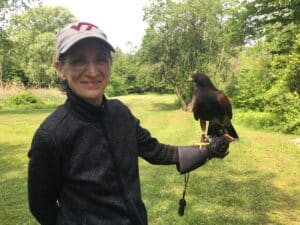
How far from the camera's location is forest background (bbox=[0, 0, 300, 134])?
59.3ft

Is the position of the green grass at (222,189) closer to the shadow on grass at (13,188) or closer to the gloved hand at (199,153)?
the shadow on grass at (13,188)

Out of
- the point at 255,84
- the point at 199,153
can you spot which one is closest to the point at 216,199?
the point at 199,153

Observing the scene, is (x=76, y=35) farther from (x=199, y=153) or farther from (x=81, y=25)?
(x=199, y=153)

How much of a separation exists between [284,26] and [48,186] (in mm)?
20007

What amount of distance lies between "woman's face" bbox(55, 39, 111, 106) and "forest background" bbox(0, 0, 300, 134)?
7.77m

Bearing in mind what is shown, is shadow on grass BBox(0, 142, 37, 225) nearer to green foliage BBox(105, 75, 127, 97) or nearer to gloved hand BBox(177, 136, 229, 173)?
gloved hand BBox(177, 136, 229, 173)

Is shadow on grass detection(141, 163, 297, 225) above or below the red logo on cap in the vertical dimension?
below

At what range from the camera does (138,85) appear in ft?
196

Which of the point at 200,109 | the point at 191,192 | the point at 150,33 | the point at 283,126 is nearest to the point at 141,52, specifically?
the point at 150,33

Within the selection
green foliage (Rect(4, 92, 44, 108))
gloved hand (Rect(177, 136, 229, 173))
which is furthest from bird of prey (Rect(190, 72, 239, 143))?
green foliage (Rect(4, 92, 44, 108))

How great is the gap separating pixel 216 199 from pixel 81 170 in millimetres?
6539

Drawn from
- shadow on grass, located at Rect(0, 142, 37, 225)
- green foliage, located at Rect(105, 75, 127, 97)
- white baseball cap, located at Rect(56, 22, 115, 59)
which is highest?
white baseball cap, located at Rect(56, 22, 115, 59)

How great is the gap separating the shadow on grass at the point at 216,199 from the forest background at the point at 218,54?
2405mm

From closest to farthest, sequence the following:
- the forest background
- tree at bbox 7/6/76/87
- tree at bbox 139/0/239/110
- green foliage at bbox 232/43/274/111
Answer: the forest background < green foliage at bbox 232/43/274/111 < tree at bbox 139/0/239/110 < tree at bbox 7/6/76/87
